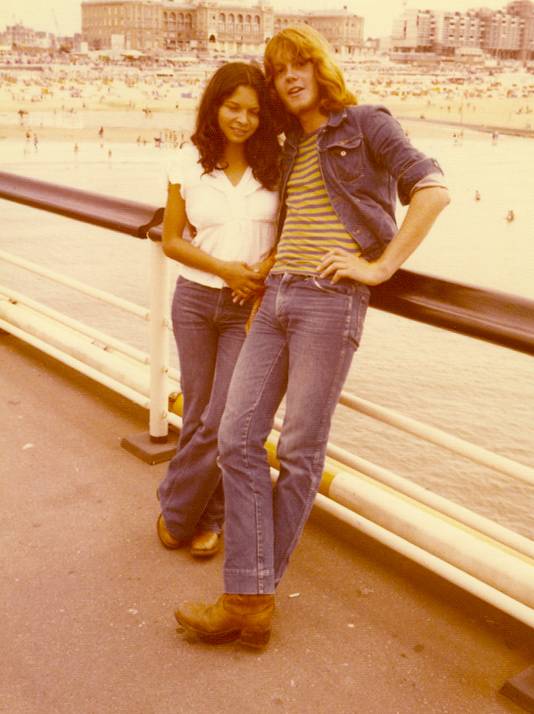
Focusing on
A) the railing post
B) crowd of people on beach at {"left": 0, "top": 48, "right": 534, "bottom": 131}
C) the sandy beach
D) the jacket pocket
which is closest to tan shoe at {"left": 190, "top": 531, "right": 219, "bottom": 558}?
the railing post

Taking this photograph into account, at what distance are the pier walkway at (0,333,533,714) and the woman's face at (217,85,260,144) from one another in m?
1.33

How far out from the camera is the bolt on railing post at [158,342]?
3453 mm

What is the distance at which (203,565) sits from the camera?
112 inches

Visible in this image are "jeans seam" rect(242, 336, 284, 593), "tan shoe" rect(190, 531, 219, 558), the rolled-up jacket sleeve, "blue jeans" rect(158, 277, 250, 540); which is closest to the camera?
the rolled-up jacket sleeve

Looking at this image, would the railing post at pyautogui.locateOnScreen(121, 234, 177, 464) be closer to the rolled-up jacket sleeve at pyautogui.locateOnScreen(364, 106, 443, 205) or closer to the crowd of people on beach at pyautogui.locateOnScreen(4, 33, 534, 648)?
the crowd of people on beach at pyautogui.locateOnScreen(4, 33, 534, 648)

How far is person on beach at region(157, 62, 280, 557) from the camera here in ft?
8.32

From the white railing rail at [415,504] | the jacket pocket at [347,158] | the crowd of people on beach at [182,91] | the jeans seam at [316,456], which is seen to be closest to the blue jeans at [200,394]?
the white railing rail at [415,504]

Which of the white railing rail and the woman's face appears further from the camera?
the woman's face

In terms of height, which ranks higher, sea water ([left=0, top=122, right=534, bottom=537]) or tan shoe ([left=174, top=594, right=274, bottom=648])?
tan shoe ([left=174, top=594, right=274, bottom=648])

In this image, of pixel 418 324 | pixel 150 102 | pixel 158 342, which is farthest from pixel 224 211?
pixel 150 102

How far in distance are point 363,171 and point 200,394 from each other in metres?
0.91

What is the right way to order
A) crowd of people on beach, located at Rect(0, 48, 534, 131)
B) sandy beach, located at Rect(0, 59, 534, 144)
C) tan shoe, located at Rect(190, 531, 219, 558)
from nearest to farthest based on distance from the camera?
tan shoe, located at Rect(190, 531, 219, 558)
sandy beach, located at Rect(0, 59, 534, 144)
crowd of people on beach, located at Rect(0, 48, 534, 131)

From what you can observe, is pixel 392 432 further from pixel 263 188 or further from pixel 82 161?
pixel 82 161

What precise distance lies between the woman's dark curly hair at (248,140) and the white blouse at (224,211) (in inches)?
1.5
